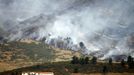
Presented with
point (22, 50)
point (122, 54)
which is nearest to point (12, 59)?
point (22, 50)

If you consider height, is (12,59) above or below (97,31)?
below

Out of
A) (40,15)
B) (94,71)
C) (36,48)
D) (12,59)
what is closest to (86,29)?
(40,15)

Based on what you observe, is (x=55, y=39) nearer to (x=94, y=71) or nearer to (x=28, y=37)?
(x=28, y=37)

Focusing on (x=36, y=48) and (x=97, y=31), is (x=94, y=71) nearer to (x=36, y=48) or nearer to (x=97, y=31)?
(x=36, y=48)

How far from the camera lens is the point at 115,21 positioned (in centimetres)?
16975

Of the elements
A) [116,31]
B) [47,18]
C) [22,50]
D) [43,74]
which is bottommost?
[43,74]

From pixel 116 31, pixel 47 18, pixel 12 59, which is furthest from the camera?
pixel 47 18

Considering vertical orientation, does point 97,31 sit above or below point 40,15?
below

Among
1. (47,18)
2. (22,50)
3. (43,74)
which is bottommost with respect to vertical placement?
(43,74)

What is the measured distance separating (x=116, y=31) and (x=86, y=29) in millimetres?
22238

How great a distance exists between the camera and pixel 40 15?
190 m

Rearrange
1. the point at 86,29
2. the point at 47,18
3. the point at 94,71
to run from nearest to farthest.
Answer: the point at 94,71
the point at 86,29
the point at 47,18

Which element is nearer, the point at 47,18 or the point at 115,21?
the point at 115,21

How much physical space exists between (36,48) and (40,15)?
55.5 meters
